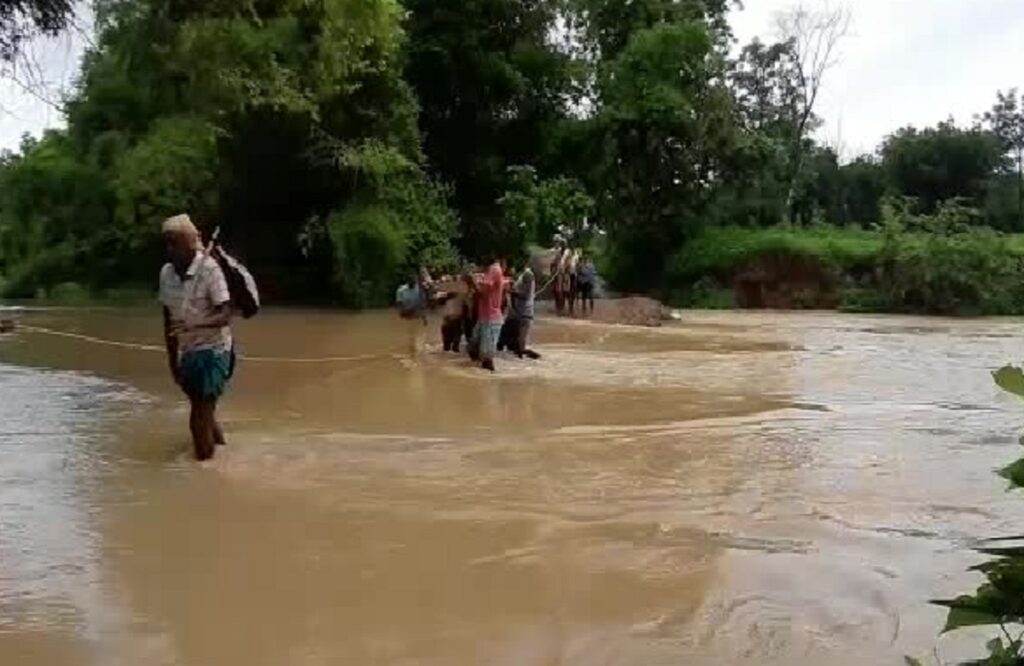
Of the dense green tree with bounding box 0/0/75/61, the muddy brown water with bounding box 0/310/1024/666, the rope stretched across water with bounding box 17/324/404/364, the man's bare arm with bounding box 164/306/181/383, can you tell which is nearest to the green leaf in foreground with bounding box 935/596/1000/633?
the muddy brown water with bounding box 0/310/1024/666

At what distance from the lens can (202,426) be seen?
905 cm

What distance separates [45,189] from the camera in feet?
119

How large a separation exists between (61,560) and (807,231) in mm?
35014

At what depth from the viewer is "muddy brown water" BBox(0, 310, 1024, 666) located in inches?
205

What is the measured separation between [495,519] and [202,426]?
2740mm

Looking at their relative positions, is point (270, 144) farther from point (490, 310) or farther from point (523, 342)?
point (490, 310)

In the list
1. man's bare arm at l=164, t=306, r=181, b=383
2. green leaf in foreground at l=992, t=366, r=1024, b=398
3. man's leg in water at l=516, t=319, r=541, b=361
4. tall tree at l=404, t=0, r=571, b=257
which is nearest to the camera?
green leaf in foreground at l=992, t=366, r=1024, b=398

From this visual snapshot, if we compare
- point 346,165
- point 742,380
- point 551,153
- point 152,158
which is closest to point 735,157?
point 551,153

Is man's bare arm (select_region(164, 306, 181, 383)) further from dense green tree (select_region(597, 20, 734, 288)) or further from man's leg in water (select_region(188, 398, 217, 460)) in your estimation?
dense green tree (select_region(597, 20, 734, 288))

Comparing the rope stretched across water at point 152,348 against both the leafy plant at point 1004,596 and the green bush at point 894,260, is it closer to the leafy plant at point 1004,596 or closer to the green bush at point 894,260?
the leafy plant at point 1004,596

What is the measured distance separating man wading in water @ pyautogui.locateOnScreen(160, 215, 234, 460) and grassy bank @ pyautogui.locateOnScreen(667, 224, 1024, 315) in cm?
2935

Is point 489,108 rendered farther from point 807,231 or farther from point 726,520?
point 726,520

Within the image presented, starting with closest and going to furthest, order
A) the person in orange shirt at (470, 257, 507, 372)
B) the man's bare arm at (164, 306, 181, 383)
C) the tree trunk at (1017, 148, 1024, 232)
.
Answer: the man's bare arm at (164, 306, 181, 383) → the person in orange shirt at (470, 257, 507, 372) → the tree trunk at (1017, 148, 1024, 232)

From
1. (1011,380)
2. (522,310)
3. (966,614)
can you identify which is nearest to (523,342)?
(522,310)
